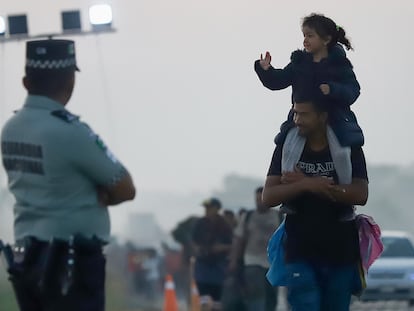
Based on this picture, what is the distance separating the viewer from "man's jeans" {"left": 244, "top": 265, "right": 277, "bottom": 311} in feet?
57.8

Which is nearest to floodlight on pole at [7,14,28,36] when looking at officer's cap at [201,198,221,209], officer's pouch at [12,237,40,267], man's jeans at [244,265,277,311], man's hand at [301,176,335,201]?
officer's cap at [201,198,221,209]

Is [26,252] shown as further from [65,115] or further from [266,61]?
[266,61]

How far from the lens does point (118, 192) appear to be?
7695mm

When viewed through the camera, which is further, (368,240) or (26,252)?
(368,240)

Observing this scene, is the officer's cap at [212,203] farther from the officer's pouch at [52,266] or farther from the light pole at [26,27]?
the officer's pouch at [52,266]

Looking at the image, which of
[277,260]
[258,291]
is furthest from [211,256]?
[277,260]

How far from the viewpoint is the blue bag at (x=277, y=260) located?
29.3 ft

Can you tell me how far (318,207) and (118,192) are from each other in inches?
57.9

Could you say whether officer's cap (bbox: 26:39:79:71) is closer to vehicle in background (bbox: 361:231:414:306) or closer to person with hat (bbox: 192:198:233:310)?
person with hat (bbox: 192:198:233:310)

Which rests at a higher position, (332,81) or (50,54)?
(50,54)

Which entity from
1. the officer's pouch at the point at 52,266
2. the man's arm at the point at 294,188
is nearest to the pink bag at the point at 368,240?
the man's arm at the point at 294,188

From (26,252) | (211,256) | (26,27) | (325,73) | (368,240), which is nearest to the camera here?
(26,252)

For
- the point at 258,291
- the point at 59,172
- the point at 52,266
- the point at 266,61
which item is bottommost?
the point at 258,291

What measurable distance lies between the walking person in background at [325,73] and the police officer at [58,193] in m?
1.44
